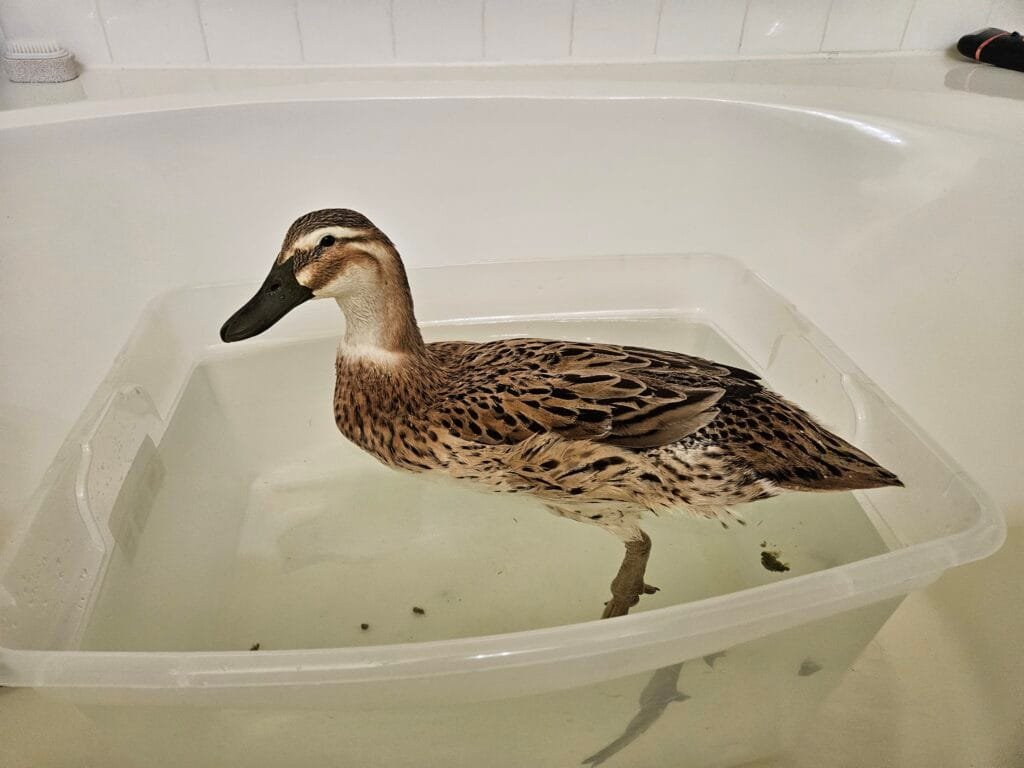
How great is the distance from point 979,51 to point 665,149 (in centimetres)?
64

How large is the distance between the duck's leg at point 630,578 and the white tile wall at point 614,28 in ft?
3.10

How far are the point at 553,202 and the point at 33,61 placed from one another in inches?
34.7

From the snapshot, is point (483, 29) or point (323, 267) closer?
point (323, 267)

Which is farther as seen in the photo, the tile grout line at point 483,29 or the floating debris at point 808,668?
the tile grout line at point 483,29

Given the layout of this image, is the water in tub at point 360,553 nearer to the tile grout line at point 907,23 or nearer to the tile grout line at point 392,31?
the tile grout line at point 392,31

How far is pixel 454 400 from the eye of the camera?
71 cm

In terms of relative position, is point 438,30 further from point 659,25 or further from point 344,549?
point 344,549

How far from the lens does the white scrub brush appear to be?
1113 millimetres

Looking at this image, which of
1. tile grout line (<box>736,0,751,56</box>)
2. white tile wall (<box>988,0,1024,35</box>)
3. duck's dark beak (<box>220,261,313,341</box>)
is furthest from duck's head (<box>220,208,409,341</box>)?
white tile wall (<box>988,0,1024,35</box>)

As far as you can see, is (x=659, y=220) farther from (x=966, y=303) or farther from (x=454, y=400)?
(x=454, y=400)

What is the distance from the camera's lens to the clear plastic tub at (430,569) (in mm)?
541

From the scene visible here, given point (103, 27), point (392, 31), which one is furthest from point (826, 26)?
point (103, 27)

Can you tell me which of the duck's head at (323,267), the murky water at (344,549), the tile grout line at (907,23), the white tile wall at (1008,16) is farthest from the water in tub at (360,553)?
the white tile wall at (1008,16)

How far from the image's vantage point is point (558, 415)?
66 centimetres
